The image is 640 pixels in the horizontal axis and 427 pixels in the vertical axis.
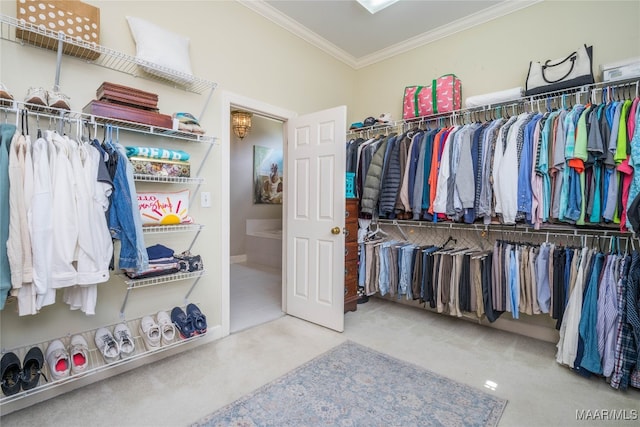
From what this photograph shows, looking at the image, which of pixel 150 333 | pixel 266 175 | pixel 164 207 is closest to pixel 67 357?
pixel 150 333

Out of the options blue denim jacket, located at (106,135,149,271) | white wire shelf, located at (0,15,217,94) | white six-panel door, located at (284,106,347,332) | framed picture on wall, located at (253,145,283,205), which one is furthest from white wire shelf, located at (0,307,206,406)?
framed picture on wall, located at (253,145,283,205)

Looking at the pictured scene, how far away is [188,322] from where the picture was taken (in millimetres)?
2178

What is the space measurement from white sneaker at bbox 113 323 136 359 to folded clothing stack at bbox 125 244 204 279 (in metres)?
0.36

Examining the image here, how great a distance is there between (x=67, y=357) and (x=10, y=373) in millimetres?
224

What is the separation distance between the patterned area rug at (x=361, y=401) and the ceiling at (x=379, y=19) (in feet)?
10.0

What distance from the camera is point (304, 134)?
2996 millimetres

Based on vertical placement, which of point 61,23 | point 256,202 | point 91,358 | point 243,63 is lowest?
point 91,358

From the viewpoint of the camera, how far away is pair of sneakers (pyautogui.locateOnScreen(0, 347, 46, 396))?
1.53m

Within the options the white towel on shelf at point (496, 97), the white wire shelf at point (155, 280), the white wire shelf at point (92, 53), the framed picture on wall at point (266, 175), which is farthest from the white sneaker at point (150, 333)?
the framed picture on wall at point (266, 175)

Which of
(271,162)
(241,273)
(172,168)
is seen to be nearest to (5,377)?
(172,168)

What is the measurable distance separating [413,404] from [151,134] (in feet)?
7.98

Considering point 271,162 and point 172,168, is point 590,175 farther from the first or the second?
point 271,162

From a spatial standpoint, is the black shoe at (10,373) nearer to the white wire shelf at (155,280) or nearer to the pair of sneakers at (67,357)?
the pair of sneakers at (67,357)

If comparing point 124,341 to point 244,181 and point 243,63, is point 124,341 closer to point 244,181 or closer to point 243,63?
point 243,63
